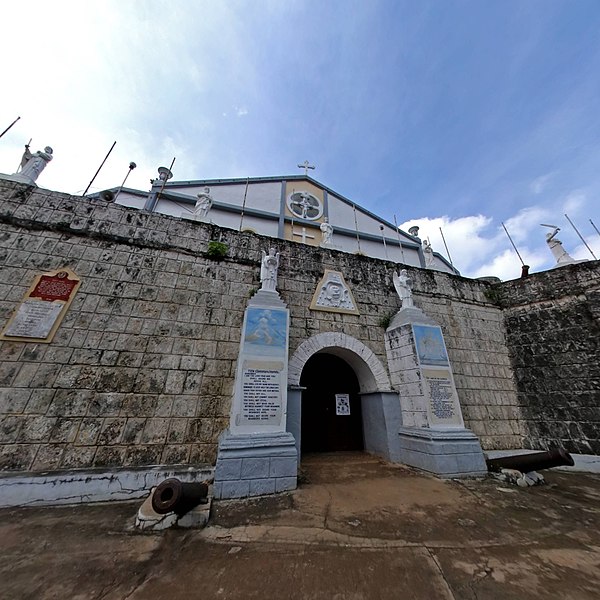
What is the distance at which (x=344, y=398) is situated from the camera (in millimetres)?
6133

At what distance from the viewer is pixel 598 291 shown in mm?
5926

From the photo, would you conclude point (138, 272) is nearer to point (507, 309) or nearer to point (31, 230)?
point (31, 230)

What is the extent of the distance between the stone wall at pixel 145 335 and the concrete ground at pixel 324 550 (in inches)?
38.2

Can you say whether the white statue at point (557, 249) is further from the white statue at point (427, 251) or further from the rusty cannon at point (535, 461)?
the rusty cannon at point (535, 461)

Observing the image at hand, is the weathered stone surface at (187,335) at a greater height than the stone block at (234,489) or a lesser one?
greater

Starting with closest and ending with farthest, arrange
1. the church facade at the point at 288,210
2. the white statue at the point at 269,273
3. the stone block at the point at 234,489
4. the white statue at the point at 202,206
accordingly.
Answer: the stone block at the point at 234,489
the white statue at the point at 269,273
the white statue at the point at 202,206
the church facade at the point at 288,210

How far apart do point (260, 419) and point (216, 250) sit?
11.9ft

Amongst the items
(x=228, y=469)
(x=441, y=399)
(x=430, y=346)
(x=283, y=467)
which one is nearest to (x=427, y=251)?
(x=430, y=346)

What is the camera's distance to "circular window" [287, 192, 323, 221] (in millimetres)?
13492

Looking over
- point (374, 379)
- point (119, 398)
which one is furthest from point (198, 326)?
point (374, 379)

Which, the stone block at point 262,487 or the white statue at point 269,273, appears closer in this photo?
the stone block at point 262,487

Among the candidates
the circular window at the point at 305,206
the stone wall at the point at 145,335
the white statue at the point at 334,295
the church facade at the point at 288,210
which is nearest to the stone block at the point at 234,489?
the stone wall at the point at 145,335

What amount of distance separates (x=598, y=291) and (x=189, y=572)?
9.30 meters

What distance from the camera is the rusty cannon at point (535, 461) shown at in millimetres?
3871
